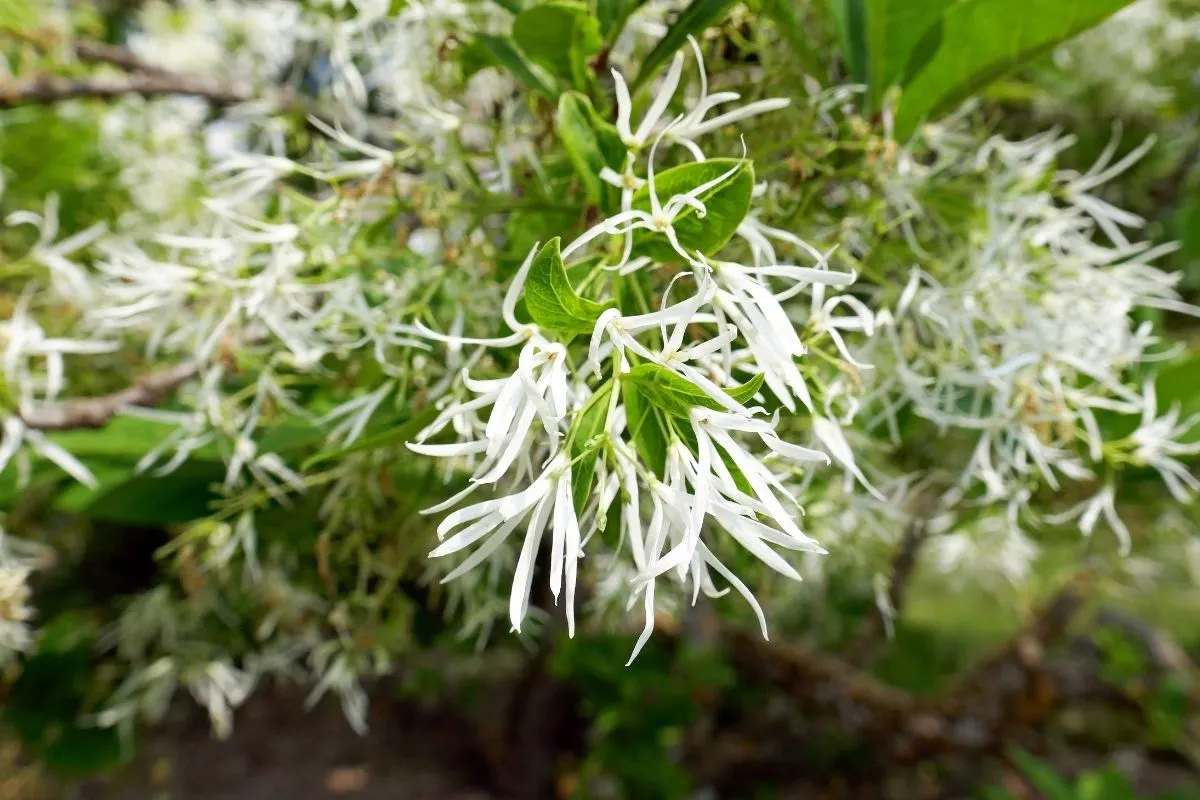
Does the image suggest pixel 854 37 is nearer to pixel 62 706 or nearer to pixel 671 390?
pixel 671 390

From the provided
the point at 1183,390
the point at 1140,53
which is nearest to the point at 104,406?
the point at 1183,390

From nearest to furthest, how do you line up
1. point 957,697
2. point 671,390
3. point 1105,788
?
point 671,390
point 1105,788
point 957,697

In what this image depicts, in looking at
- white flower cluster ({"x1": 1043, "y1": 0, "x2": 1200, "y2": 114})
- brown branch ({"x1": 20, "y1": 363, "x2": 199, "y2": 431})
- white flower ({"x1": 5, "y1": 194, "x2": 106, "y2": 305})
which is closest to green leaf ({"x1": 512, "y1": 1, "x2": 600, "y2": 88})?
brown branch ({"x1": 20, "y1": 363, "x2": 199, "y2": 431})

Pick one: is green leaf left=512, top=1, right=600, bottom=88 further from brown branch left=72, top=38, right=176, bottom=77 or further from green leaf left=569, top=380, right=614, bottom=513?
brown branch left=72, top=38, right=176, bottom=77

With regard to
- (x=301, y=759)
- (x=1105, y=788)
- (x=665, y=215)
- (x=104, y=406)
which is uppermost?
(x=665, y=215)

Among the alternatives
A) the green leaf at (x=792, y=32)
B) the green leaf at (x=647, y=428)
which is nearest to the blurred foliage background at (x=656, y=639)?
the green leaf at (x=792, y=32)

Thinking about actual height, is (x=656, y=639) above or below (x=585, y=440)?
below

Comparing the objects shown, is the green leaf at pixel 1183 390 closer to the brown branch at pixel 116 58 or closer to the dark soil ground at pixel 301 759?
the brown branch at pixel 116 58
